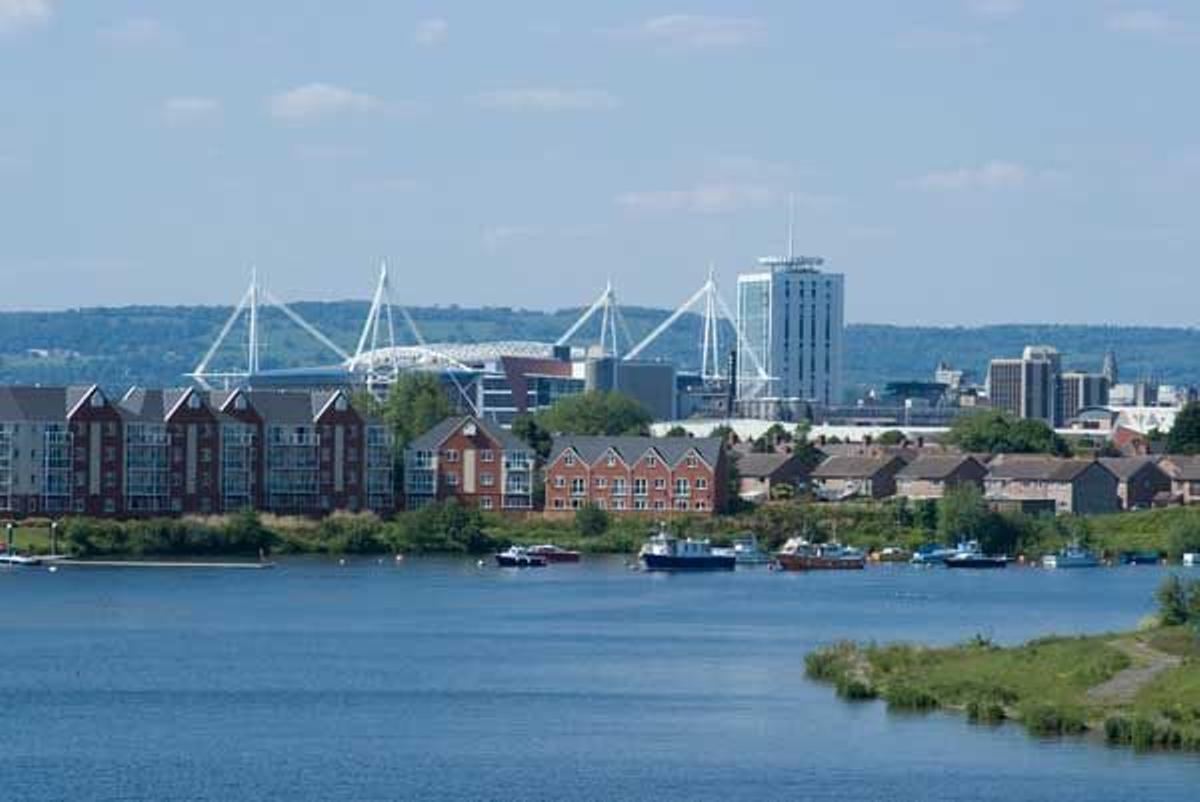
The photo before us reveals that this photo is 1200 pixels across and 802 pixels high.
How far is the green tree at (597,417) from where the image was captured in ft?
328

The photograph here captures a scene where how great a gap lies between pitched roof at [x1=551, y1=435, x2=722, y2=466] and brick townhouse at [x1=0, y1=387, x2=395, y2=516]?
17.3 ft

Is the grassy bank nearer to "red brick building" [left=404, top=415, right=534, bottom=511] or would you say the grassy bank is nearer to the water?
the water

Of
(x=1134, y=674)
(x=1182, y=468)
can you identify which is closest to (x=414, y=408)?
(x=1182, y=468)

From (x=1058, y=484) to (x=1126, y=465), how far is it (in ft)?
17.8

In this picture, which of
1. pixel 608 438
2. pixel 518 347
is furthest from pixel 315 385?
pixel 608 438

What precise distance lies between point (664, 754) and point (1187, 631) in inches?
430

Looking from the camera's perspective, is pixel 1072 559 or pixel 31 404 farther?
pixel 31 404

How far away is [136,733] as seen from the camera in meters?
34.4

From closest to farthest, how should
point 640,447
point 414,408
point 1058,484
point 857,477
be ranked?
1. point 640,447
2. point 414,408
3. point 1058,484
4. point 857,477

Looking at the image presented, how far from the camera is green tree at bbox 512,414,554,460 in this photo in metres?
88.4

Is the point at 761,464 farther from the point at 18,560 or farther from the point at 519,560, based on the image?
the point at 18,560

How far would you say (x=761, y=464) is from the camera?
94438 millimetres

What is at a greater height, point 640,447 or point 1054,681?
point 640,447

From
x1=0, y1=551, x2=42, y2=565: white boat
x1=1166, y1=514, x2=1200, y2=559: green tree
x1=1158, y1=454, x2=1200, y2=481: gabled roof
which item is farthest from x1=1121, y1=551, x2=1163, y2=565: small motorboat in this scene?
x1=0, y1=551, x2=42, y2=565: white boat
